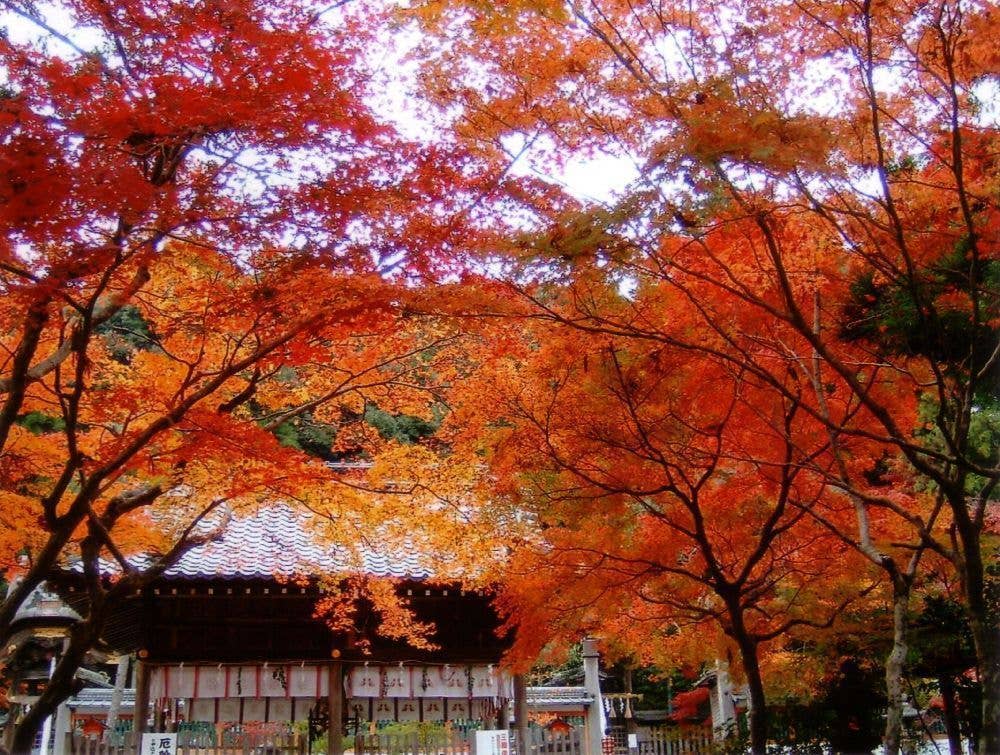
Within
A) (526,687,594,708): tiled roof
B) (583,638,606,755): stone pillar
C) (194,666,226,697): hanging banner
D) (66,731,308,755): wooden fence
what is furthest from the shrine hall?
(526,687,594,708): tiled roof

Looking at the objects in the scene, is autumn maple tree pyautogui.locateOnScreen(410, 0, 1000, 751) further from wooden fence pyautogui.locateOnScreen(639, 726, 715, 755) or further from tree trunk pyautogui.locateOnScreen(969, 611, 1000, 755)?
wooden fence pyautogui.locateOnScreen(639, 726, 715, 755)

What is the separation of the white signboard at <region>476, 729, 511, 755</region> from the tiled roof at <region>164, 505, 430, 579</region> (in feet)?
6.50

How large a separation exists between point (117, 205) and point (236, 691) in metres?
7.51

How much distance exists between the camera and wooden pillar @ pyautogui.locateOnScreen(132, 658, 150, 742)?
1070 cm

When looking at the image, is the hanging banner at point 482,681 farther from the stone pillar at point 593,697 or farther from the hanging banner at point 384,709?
the stone pillar at point 593,697

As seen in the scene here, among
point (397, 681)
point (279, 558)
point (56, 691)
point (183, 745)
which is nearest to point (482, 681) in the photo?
point (397, 681)

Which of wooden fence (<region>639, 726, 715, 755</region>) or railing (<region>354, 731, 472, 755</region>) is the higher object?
railing (<region>354, 731, 472, 755</region>)

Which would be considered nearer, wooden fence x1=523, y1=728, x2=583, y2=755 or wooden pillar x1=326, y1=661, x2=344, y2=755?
wooden pillar x1=326, y1=661, x2=344, y2=755

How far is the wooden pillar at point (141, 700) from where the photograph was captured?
10695mm

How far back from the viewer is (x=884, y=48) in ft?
19.1

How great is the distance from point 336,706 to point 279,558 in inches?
78.4

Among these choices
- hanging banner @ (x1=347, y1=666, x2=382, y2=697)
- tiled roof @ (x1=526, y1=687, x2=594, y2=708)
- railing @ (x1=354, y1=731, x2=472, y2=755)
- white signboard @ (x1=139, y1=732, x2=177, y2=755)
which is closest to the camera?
white signboard @ (x1=139, y1=732, x2=177, y2=755)

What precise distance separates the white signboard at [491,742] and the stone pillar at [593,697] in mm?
9697

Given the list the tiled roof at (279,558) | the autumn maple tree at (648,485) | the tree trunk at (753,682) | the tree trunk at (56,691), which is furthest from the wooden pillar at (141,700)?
the tree trunk at (753,682)
